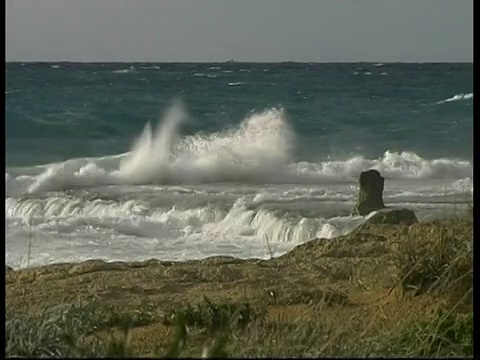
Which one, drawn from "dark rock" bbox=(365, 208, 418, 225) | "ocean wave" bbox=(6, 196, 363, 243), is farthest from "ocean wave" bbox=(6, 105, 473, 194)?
"dark rock" bbox=(365, 208, 418, 225)

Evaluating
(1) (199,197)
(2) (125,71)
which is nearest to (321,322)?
(1) (199,197)

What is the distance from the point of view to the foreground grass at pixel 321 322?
8.29ft

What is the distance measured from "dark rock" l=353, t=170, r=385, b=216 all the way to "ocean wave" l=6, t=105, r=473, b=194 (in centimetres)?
114

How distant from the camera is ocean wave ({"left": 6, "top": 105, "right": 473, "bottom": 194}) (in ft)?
26.4

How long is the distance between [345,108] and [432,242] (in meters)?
7.40

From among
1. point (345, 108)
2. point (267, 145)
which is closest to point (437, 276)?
point (267, 145)

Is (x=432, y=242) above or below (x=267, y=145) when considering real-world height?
below

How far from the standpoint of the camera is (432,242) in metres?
3.65

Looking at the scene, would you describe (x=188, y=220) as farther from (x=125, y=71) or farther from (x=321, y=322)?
(x=321, y=322)

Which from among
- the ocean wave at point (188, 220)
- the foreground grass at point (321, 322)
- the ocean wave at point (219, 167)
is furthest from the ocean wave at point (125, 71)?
the foreground grass at point (321, 322)

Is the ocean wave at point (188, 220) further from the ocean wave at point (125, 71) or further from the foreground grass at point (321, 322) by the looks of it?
the ocean wave at point (125, 71)

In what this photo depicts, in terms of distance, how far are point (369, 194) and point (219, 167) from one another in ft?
6.11

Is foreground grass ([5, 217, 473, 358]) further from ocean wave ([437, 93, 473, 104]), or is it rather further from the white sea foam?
ocean wave ([437, 93, 473, 104])
